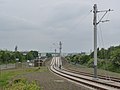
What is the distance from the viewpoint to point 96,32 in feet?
149

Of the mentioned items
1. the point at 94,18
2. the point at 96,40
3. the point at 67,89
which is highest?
the point at 94,18

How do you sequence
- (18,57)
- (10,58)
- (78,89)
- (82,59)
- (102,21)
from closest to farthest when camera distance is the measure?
(78,89) < (102,21) < (82,59) < (10,58) < (18,57)

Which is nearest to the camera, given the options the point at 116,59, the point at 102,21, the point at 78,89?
the point at 78,89

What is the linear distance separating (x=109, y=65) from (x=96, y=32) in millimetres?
39858

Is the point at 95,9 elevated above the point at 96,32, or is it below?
above

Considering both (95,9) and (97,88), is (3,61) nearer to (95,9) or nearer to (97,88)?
(95,9)

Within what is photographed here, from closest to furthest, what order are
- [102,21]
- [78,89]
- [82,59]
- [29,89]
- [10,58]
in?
[29,89] < [78,89] < [102,21] < [82,59] < [10,58]

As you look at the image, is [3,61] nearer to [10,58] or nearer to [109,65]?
[10,58]

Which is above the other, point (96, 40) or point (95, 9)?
point (95, 9)

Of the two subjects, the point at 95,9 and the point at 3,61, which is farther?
the point at 3,61

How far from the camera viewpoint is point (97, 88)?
29.3 metres

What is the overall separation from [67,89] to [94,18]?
18769 mm

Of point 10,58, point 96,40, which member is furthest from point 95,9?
point 10,58

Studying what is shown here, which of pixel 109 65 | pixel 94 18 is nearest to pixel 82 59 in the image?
pixel 109 65
